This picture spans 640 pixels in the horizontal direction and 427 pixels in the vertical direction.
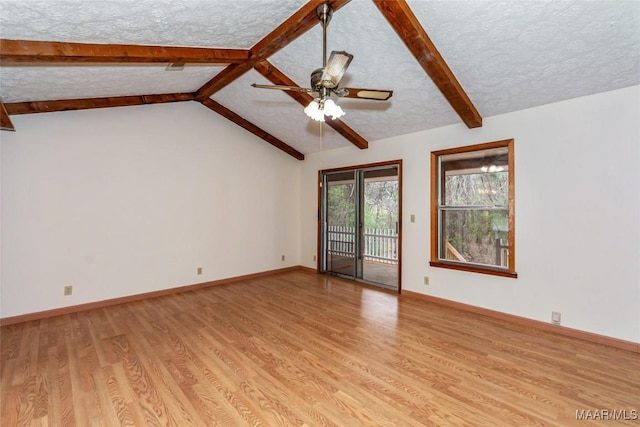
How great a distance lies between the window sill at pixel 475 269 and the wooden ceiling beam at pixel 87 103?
4701 mm

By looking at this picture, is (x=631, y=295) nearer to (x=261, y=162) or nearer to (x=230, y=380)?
(x=230, y=380)

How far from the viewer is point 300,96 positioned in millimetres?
4219

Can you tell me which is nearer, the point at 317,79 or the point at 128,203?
the point at 317,79

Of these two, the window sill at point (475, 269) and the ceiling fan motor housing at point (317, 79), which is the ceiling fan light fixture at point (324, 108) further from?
the window sill at point (475, 269)

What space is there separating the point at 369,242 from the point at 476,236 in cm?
244

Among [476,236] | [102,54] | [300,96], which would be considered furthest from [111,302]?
[476,236]

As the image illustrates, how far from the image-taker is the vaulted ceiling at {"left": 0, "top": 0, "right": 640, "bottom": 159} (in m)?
2.34

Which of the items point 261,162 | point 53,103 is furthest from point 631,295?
point 53,103

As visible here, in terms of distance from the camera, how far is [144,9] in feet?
7.57

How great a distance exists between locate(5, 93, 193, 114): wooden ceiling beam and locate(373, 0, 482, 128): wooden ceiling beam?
11.3 feet

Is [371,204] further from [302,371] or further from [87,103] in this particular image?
[87,103]

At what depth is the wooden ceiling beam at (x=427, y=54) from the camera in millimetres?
2516

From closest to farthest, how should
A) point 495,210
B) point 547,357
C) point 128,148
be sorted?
point 547,357 → point 495,210 → point 128,148

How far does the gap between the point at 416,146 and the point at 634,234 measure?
104 inches
